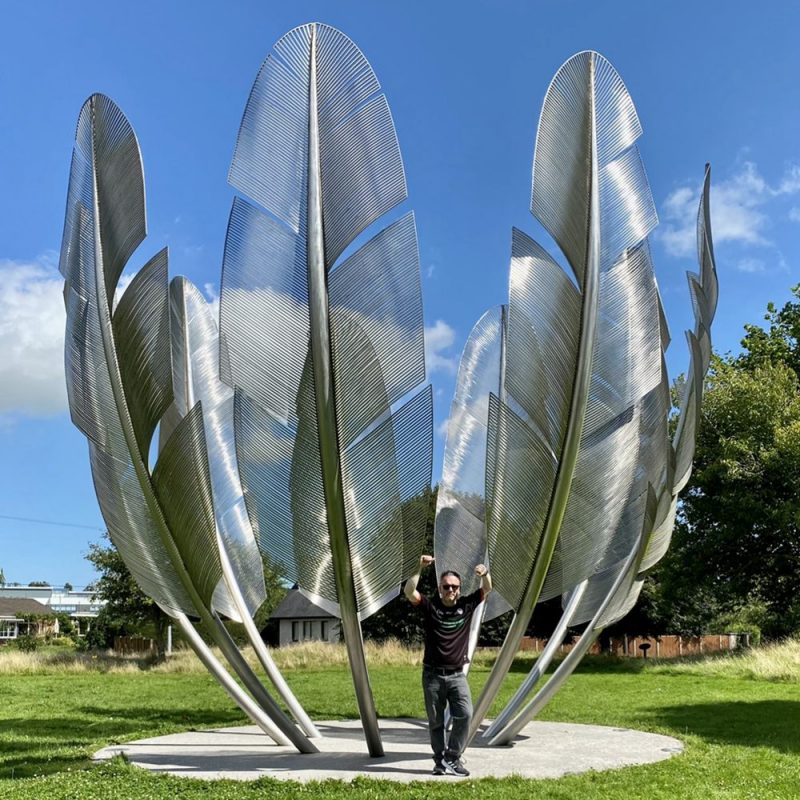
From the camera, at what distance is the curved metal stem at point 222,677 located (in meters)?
7.04

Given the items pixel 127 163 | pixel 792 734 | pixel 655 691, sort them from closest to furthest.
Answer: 1. pixel 127 163
2. pixel 792 734
3. pixel 655 691

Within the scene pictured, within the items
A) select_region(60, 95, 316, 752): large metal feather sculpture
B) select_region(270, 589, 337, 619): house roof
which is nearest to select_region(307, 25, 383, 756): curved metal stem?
select_region(60, 95, 316, 752): large metal feather sculpture

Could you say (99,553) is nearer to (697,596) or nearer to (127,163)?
(697,596)

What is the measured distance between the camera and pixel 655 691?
51.0 feet

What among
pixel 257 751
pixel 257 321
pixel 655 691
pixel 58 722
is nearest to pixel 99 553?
pixel 58 722

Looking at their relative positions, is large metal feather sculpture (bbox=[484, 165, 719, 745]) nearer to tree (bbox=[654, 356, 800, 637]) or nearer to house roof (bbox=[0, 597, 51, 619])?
tree (bbox=[654, 356, 800, 637])

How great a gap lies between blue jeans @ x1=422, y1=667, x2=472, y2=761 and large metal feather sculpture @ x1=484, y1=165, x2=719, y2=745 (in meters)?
1.49

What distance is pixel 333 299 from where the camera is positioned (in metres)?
5.87

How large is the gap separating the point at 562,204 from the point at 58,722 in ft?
32.5

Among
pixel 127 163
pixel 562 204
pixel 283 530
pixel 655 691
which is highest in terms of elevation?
pixel 127 163

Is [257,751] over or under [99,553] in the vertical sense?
under

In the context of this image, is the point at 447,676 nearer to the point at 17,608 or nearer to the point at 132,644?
the point at 132,644

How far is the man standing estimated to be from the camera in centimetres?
593

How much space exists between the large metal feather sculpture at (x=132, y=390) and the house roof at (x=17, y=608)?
63.6m
